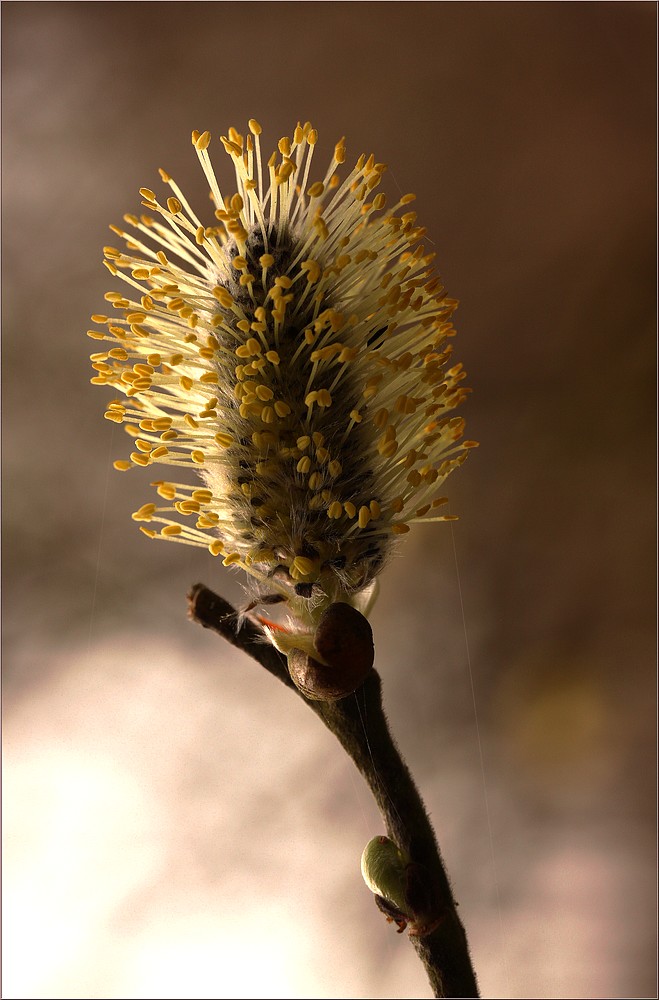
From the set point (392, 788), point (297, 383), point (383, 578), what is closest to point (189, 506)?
point (297, 383)

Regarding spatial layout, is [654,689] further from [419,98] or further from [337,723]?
[419,98]

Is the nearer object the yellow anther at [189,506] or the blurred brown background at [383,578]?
the yellow anther at [189,506]

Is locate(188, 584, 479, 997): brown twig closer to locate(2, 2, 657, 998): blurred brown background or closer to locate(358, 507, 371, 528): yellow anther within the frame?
locate(358, 507, 371, 528): yellow anther

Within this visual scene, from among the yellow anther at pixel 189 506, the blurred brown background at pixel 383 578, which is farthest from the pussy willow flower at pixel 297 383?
the blurred brown background at pixel 383 578

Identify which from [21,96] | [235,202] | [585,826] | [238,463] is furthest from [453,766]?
[21,96]

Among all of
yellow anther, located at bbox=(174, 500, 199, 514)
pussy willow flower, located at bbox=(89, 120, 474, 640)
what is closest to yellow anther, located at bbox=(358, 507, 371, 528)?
pussy willow flower, located at bbox=(89, 120, 474, 640)

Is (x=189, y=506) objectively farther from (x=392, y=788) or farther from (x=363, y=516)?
(x=392, y=788)

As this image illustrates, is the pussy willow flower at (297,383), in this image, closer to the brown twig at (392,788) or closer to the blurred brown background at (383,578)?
the brown twig at (392,788)
